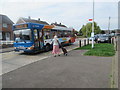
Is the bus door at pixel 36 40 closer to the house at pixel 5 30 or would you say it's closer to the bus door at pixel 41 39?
the bus door at pixel 41 39

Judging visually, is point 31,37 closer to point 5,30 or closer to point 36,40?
point 36,40

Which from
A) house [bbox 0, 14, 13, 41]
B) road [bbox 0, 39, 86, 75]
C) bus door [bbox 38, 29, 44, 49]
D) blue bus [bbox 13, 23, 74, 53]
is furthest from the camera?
house [bbox 0, 14, 13, 41]

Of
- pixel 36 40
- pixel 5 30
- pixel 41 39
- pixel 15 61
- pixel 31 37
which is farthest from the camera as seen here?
pixel 5 30

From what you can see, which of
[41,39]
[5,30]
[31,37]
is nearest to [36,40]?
[31,37]

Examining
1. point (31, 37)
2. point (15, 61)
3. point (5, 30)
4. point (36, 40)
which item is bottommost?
point (15, 61)

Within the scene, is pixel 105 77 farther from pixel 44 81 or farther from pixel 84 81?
pixel 44 81

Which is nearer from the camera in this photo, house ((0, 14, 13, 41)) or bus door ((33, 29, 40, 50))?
bus door ((33, 29, 40, 50))

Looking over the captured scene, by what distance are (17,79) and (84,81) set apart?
2589mm

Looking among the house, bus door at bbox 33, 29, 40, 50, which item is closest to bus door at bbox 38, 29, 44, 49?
bus door at bbox 33, 29, 40, 50

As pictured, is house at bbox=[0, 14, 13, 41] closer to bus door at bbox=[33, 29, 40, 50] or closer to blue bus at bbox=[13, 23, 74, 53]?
blue bus at bbox=[13, 23, 74, 53]

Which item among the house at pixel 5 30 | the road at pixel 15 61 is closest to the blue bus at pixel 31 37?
the road at pixel 15 61

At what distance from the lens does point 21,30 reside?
9820 millimetres

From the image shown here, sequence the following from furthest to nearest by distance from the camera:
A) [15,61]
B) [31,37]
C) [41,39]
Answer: [41,39], [31,37], [15,61]

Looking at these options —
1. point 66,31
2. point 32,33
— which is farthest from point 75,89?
point 66,31
